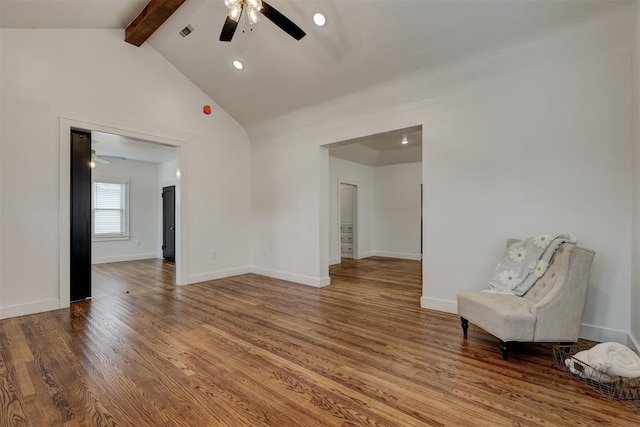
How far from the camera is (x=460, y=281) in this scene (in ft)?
11.3

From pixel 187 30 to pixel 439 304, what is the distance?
4986 millimetres

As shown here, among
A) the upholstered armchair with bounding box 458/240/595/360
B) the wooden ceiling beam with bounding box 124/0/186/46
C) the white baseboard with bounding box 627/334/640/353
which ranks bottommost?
the white baseboard with bounding box 627/334/640/353

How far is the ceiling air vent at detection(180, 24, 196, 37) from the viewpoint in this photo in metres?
4.00

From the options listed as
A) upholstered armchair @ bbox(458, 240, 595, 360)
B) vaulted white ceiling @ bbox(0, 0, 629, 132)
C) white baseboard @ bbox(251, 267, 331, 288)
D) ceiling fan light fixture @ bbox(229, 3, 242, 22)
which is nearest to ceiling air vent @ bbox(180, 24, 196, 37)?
vaulted white ceiling @ bbox(0, 0, 629, 132)

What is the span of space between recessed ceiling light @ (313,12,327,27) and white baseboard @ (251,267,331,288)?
3.59m

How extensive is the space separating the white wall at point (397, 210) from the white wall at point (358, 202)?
23cm

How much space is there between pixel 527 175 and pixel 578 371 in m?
1.81

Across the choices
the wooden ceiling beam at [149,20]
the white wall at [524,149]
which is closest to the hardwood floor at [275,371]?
the white wall at [524,149]

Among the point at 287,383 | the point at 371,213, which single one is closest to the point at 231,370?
the point at 287,383

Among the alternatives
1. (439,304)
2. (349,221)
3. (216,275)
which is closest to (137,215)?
(216,275)

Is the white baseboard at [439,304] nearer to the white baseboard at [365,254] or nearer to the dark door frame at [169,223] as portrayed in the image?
the white baseboard at [365,254]

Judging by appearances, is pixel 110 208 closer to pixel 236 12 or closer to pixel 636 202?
pixel 236 12

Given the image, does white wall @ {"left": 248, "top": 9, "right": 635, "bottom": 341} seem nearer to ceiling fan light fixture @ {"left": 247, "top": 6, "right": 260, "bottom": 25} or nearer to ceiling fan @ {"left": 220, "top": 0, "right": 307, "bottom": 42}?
ceiling fan @ {"left": 220, "top": 0, "right": 307, "bottom": 42}

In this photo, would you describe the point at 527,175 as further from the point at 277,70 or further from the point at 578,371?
the point at 277,70
